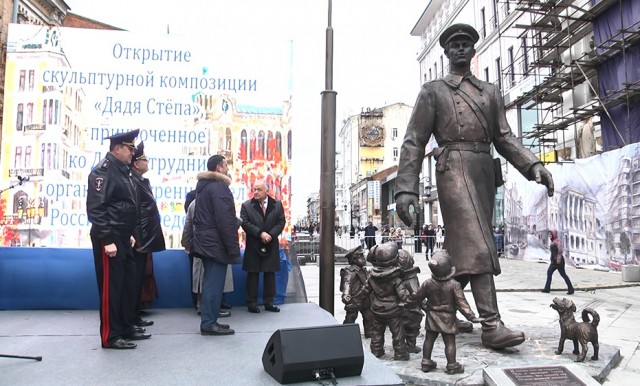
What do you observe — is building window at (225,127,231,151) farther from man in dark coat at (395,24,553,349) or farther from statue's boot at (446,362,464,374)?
statue's boot at (446,362,464,374)

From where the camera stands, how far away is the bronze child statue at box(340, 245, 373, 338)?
13.9ft

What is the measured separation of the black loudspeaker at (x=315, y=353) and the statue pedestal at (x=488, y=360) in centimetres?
56

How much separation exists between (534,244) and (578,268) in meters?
2.84

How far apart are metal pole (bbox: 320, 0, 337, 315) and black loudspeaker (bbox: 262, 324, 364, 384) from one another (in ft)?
6.96

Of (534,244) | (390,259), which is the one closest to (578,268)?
(534,244)

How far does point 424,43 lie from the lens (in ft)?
126

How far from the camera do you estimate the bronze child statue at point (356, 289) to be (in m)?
4.25

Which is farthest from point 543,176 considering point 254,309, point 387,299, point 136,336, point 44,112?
point 44,112

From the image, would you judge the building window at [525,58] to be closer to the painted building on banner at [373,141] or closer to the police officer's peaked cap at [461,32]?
the police officer's peaked cap at [461,32]

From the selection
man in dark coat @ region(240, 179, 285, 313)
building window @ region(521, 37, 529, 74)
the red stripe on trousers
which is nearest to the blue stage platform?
man in dark coat @ region(240, 179, 285, 313)

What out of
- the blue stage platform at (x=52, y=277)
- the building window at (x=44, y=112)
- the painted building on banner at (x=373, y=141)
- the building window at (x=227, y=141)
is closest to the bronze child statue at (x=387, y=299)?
the building window at (x=227, y=141)

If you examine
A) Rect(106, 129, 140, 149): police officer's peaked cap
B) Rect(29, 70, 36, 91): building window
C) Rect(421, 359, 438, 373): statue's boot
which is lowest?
Rect(421, 359, 438, 373): statue's boot

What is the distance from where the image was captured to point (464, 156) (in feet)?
14.2

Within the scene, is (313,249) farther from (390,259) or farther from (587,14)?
(390,259)
